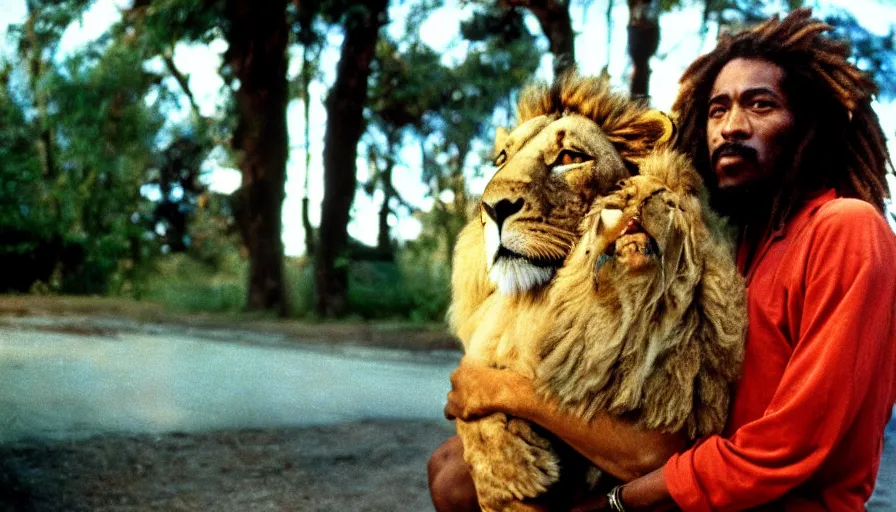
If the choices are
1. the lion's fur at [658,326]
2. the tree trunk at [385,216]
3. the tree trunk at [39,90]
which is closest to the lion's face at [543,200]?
the lion's fur at [658,326]

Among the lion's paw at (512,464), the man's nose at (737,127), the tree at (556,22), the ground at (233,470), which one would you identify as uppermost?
the tree at (556,22)

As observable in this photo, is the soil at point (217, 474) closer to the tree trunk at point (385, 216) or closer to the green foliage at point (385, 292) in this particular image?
the green foliage at point (385, 292)

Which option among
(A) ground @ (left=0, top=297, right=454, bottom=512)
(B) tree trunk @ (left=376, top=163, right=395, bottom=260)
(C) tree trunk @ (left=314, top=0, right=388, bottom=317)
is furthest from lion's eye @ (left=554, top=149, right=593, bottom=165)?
(B) tree trunk @ (left=376, top=163, right=395, bottom=260)

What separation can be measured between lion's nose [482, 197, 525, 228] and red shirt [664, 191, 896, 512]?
1.67ft

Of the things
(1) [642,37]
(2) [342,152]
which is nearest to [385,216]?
(2) [342,152]

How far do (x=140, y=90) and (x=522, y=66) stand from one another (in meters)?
6.50

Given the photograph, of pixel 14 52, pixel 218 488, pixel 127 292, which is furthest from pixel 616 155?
pixel 127 292

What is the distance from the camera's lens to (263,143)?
9.48 m

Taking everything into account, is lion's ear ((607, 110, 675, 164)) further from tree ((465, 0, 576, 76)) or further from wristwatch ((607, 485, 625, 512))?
tree ((465, 0, 576, 76))

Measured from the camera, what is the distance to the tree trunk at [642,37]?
6.18 meters

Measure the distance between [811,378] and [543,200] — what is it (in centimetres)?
63

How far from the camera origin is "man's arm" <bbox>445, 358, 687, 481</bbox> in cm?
162

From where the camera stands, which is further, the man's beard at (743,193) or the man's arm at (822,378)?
the man's beard at (743,193)

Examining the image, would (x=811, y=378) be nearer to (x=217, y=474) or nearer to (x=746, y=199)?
(x=746, y=199)
